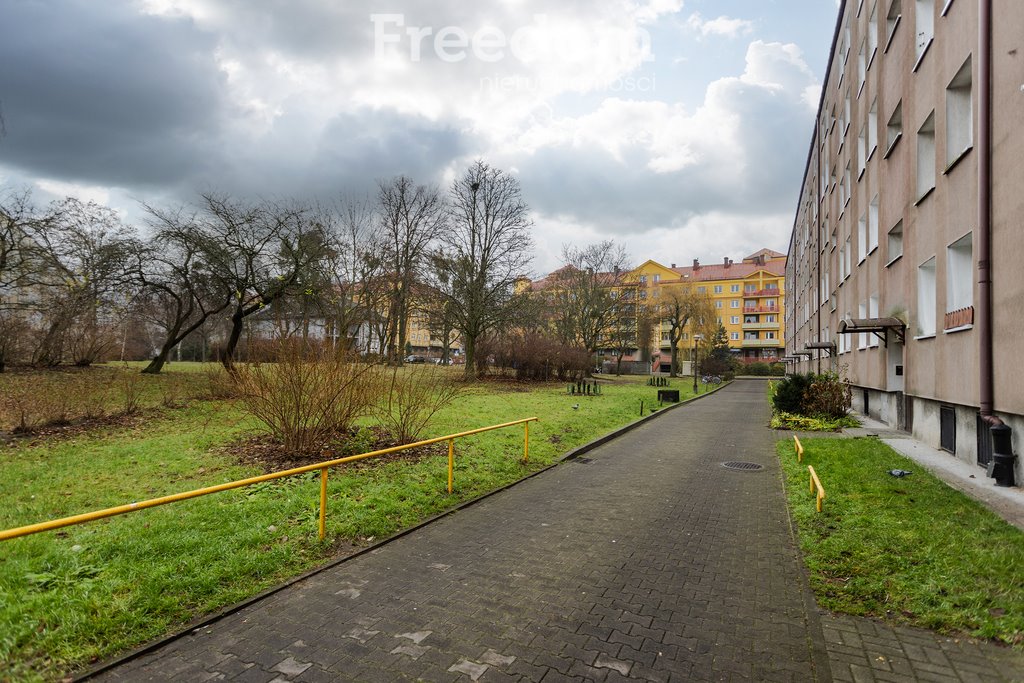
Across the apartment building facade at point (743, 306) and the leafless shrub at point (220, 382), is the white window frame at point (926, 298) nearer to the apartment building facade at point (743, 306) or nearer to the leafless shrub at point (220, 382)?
the leafless shrub at point (220, 382)

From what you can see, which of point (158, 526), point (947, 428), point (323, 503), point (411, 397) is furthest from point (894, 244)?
point (158, 526)

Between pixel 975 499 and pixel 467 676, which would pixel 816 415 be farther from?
pixel 467 676

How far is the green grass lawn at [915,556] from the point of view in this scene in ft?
12.8

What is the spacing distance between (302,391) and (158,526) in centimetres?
356

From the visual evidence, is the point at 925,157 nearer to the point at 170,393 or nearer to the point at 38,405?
the point at 38,405

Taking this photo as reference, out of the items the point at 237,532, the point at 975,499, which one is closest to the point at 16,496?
the point at 237,532

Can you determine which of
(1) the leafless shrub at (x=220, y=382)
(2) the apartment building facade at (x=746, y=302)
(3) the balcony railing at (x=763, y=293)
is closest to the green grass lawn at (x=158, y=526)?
(1) the leafless shrub at (x=220, y=382)

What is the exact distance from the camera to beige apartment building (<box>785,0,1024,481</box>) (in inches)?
302

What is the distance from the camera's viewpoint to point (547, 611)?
4.04m

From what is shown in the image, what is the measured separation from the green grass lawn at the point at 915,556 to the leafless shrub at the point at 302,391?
22.9 ft

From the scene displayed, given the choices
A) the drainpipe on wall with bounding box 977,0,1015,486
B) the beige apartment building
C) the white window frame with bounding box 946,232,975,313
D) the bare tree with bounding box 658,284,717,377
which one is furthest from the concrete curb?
the bare tree with bounding box 658,284,717,377

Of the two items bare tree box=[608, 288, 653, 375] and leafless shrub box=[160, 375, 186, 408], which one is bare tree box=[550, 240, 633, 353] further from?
leafless shrub box=[160, 375, 186, 408]

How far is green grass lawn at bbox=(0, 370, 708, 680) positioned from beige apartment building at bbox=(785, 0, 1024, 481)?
7296 mm

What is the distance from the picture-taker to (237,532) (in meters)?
5.32
